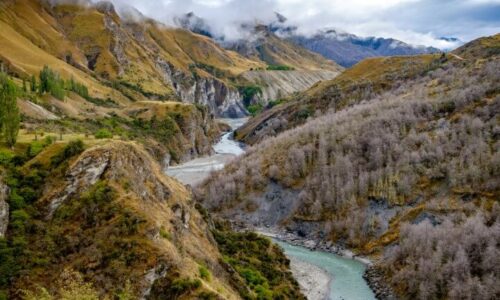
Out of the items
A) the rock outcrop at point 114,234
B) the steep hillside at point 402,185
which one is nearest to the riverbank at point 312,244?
the steep hillside at point 402,185

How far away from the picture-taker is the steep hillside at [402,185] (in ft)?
273

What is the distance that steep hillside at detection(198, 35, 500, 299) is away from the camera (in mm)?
83125

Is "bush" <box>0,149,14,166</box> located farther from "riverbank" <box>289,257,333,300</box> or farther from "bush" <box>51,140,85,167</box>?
"riverbank" <box>289,257,333,300</box>

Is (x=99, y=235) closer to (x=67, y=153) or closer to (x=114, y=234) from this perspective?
(x=114, y=234)

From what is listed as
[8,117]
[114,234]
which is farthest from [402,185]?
[8,117]

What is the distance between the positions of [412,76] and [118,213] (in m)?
157

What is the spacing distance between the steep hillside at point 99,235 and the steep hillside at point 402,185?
36311 millimetres

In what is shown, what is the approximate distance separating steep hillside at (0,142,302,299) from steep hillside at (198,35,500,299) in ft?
119

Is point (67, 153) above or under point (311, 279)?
above

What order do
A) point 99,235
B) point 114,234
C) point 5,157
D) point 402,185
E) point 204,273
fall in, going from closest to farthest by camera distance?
point 114,234
point 99,235
point 204,273
point 5,157
point 402,185

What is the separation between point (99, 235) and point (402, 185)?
77005 mm

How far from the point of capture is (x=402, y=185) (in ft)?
366

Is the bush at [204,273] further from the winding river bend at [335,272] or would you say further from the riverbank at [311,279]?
the winding river bend at [335,272]

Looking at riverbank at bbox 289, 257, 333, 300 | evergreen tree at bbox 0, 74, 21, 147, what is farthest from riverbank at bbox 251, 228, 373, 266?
evergreen tree at bbox 0, 74, 21, 147
